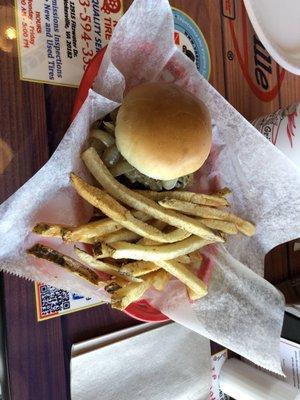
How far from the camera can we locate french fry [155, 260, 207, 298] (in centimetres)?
77

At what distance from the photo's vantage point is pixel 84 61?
87 cm

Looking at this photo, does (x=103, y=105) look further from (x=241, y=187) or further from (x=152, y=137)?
(x=241, y=187)

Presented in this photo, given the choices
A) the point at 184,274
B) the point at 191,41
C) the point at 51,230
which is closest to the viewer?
the point at 51,230

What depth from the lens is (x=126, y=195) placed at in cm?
72

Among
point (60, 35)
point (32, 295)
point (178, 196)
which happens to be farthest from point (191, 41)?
point (32, 295)

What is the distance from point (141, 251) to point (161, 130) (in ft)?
0.64

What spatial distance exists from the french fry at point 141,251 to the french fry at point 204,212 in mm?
57

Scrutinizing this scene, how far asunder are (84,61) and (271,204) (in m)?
0.47

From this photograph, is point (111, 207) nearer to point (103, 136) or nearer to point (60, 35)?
point (103, 136)

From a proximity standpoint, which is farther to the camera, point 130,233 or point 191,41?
point 191,41

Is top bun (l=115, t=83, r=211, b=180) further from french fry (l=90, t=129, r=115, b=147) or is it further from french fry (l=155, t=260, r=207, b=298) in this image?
french fry (l=155, t=260, r=207, b=298)

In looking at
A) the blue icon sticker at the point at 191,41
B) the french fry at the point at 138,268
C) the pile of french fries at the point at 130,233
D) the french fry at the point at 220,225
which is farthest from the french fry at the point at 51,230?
the blue icon sticker at the point at 191,41

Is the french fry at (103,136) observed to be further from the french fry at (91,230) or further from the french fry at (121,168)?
the french fry at (91,230)

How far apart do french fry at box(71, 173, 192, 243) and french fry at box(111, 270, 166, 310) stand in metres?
0.09
